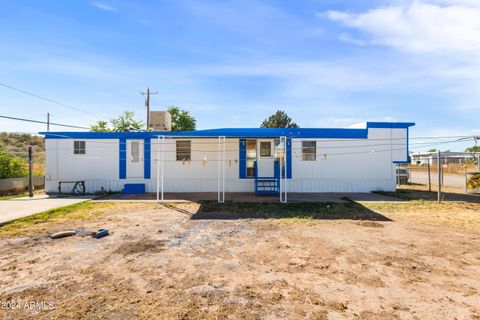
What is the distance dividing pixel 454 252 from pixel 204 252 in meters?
5.52

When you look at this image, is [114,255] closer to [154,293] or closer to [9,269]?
[9,269]

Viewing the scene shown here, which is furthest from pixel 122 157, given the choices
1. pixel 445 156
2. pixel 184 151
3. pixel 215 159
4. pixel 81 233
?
pixel 445 156

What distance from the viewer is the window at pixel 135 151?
16.5m

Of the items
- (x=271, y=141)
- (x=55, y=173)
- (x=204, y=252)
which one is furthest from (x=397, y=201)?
(x=55, y=173)

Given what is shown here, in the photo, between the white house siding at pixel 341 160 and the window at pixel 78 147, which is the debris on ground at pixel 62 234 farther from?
the white house siding at pixel 341 160

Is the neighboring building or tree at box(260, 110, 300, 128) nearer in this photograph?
the neighboring building

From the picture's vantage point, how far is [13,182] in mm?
16703

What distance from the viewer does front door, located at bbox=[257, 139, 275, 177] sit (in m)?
16.5

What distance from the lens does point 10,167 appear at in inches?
679

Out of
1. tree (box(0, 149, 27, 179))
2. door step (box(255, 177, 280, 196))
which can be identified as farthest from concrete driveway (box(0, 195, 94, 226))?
door step (box(255, 177, 280, 196))

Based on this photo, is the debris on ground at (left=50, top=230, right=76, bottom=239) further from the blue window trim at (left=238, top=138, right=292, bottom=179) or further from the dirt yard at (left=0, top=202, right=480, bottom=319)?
the blue window trim at (left=238, top=138, right=292, bottom=179)

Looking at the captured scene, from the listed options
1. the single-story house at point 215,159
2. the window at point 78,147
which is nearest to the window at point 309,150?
the single-story house at point 215,159

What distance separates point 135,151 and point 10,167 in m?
8.22

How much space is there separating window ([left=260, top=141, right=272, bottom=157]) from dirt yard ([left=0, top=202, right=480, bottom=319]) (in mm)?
7770
